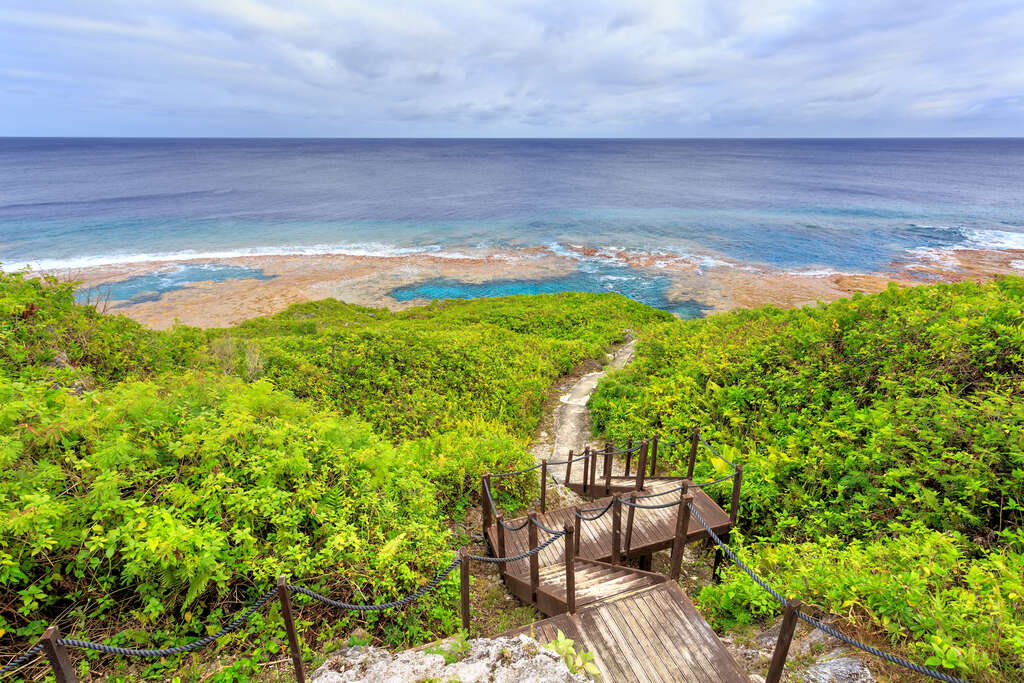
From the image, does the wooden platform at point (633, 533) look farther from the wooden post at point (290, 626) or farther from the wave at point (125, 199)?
the wave at point (125, 199)

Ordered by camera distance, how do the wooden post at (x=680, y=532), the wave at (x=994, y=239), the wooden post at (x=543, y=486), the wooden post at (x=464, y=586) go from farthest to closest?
the wave at (x=994, y=239), the wooden post at (x=543, y=486), the wooden post at (x=680, y=532), the wooden post at (x=464, y=586)

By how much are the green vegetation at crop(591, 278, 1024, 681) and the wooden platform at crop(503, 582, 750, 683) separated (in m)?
0.79

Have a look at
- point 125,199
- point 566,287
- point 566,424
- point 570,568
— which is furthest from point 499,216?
point 570,568

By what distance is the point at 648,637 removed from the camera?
4984mm

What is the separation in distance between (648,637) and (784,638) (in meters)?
1.47

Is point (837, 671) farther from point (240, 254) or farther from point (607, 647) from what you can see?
point (240, 254)

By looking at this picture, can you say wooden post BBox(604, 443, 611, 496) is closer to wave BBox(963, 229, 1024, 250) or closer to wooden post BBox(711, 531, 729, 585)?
wooden post BBox(711, 531, 729, 585)

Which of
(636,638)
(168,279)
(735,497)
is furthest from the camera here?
(168,279)

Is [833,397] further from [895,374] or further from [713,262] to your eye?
[713,262]

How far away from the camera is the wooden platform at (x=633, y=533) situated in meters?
7.36

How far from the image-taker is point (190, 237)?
4812 centimetres

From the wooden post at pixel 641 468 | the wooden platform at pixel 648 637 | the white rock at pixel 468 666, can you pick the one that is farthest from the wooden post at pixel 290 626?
the wooden post at pixel 641 468

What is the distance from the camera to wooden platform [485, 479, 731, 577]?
7.36 metres

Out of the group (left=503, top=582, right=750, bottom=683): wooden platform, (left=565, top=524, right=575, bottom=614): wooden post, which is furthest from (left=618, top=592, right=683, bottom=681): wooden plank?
(left=565, top=524, right=575, bottom=614): wooden post
